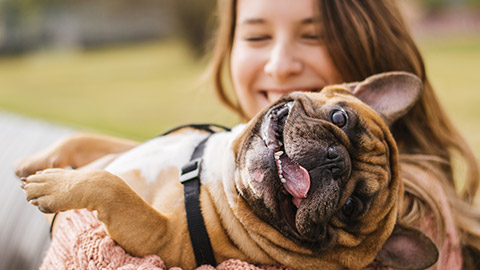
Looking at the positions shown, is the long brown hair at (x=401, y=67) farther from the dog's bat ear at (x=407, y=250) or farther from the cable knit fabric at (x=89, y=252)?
the cable knit fabric at (x=89, y=252)

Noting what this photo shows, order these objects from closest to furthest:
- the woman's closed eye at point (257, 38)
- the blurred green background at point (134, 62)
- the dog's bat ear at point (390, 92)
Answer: the dog's bat ear at point (390, 92)
the woman's closed eye at point (257, 38)
the blurred green background at point (134, 62)

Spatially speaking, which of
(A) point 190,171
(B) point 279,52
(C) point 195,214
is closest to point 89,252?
(C) point 195,214

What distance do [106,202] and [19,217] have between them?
167 cm

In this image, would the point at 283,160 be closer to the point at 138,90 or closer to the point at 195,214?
the point at 195,214

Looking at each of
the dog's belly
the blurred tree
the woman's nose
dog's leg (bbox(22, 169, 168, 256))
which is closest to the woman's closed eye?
the woman's nose

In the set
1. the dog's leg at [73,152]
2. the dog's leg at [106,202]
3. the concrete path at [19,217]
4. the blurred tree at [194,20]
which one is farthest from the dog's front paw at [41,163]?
the blurred tree at [194,20]

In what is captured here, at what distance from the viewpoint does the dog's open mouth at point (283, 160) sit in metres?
2.16

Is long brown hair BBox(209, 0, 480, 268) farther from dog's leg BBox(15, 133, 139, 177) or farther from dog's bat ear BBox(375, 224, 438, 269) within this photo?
dog's leg BBox(15, 133, 139, 177)

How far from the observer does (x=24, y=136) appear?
13.6 ft

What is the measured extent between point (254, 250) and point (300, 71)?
1.19 m

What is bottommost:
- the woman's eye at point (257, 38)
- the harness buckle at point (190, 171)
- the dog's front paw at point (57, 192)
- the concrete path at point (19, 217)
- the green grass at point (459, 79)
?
the green grass at point (459, 79)

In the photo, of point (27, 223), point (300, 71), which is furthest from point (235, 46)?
point (27, 223)

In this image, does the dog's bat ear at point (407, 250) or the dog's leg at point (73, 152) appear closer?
the dog's bat ear at point (407, 250)

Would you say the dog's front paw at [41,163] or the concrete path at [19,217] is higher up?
the dog's front paw at [41,163]
